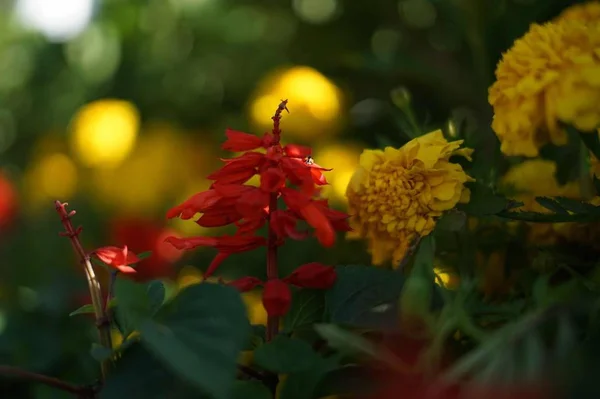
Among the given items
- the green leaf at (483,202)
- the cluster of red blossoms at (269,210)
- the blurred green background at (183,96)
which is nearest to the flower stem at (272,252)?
the cluster of red blossoms at (269,210)

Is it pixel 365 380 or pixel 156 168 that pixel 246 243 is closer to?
pixel 365 380

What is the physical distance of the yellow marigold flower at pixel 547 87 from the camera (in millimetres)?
360

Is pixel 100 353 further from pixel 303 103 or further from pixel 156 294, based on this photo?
pixel 303 103

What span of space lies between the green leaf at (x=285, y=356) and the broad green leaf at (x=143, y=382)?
0.03 metres

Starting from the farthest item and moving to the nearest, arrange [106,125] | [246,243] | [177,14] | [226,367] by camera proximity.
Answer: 1. [177,14]
2. [106,125]
3. [246,243]
4. [226,367]

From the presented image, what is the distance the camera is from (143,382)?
13.6 inches

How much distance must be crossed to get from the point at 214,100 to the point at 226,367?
0.88 meters

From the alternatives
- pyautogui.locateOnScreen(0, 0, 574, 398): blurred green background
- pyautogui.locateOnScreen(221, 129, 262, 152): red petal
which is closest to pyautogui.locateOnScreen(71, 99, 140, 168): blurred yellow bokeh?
pyautogui.locateOnScreen(0, 0, 574, 398): blurred green background

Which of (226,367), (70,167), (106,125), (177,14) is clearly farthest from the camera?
(177,14)

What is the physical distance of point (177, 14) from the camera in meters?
1.18

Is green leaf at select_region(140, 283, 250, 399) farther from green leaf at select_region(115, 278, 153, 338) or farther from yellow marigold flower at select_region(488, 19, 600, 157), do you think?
yellow marigold flower at select_region(488, 19, 600, 157)

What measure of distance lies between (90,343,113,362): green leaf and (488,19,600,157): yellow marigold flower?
0.71 ft

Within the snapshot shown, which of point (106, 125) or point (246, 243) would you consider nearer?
point (246, 243)

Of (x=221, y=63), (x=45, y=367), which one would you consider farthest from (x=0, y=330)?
(x=221, y=63)
